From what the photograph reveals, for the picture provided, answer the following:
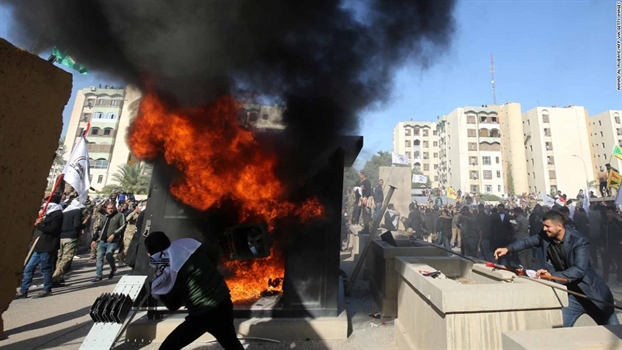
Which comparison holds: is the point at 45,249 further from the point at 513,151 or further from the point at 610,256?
the point at 513,151

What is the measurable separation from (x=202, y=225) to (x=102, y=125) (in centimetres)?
5216

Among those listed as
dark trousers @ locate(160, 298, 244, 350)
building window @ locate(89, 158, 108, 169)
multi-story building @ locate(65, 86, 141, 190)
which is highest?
multi-story building @ locate(65, 86, 141, 190)

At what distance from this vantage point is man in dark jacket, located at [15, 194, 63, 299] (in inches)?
234

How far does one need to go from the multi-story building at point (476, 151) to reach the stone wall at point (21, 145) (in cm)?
6728

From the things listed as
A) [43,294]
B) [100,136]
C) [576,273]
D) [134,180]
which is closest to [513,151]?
[134,180]

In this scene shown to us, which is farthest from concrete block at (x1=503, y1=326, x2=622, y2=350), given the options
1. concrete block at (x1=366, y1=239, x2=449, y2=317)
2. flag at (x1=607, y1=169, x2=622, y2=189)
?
flag at (x1=607, y1=169, x2=622, y2=189)

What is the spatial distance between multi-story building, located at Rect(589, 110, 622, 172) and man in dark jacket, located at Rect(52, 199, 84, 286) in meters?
82.9

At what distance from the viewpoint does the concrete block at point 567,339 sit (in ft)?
5.87

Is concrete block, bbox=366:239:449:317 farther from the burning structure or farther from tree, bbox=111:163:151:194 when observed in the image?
tree, bbox=111:163:151:194

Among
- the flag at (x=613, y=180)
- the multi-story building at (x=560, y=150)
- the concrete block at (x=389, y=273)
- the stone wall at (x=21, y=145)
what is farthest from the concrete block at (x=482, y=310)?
the multi-story building at (x=560, y=150)

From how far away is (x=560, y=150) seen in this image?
5909 cm

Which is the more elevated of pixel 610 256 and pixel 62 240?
pixel 610 256

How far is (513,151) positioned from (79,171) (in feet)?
241

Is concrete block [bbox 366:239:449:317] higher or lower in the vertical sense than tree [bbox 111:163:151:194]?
lower
